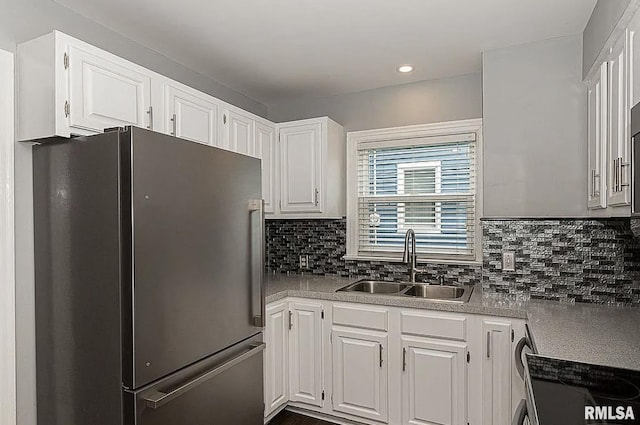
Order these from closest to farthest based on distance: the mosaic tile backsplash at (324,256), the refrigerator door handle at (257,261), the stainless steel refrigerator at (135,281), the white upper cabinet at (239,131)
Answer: the stainless steel refrigerator at (135,281)
the refrigerator door handle at (257,261)
the white upper cabinet at (239,131)
the mosaic tile backsplash at (324,256)

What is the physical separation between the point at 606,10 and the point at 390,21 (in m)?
0.98

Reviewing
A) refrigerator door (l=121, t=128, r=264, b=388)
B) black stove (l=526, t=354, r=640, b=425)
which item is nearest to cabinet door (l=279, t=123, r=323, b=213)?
refrigerator door (l=121, t=128, r=264, b=388)

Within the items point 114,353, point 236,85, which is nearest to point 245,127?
point 236,85

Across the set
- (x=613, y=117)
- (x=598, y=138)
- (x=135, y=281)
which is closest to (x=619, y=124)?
(x=613, y=117)

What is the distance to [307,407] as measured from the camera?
278cm

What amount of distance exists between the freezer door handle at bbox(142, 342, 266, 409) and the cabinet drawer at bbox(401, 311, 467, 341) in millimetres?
874

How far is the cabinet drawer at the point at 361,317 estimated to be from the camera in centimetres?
250

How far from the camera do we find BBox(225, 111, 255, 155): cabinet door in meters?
2.68

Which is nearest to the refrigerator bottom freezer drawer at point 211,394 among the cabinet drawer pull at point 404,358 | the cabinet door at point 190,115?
the cabinet drawer pull at point 404,358

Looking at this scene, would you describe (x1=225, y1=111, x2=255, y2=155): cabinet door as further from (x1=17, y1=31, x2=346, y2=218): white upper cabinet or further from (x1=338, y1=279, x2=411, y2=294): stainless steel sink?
(x1=338, y1=279, x2=411, y2=294): stainless steel sink

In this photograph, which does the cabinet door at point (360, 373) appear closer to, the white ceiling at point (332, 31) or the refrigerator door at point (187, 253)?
the refrigerator door at point (187, 253)

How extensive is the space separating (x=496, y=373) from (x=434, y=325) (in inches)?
15.6

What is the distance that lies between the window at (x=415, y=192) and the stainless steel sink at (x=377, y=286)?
0.24 m

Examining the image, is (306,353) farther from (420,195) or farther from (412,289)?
(420,195)
